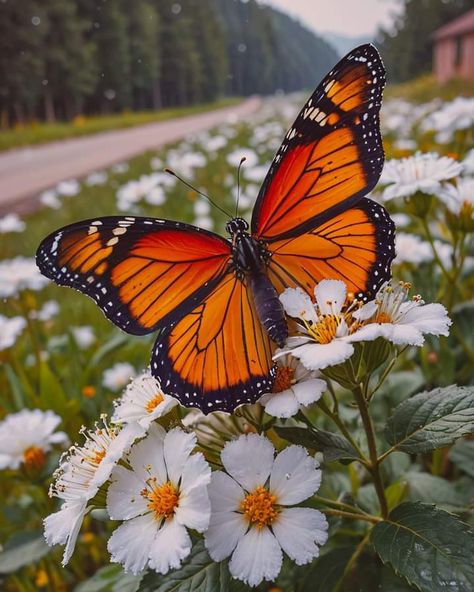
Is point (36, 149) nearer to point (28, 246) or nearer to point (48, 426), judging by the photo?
point (28, 246)

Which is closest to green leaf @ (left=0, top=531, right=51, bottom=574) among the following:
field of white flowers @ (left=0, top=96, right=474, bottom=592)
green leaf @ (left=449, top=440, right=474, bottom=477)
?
field of white flowers @ (left=0, top=96, right=474, bottom=592)

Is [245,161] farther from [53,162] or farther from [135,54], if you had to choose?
[135,54]

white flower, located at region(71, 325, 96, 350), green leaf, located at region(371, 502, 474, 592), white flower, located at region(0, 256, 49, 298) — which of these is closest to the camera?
green leaf, located at region(371, 502, 474, 592)

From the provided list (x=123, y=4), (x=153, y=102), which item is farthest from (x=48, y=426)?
(x=153, y=102)

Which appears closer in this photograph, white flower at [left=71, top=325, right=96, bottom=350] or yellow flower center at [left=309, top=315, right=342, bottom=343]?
yellow flower center at [left=309, top=315, right=342, bottom=343]

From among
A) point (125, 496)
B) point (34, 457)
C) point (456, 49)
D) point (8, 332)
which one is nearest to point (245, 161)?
point (8, 332)

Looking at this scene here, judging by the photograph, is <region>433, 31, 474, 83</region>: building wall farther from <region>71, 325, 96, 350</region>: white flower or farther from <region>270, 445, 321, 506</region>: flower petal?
<region>270, 445, 321, 506</region>: flower petal

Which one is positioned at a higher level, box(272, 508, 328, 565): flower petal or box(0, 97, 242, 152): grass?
box(0, 97, 242, 152): grass

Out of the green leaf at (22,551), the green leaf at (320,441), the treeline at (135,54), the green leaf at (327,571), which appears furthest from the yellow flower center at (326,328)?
the treeline at (135,54)

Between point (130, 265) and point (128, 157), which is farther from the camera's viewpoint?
point (128, 157)
